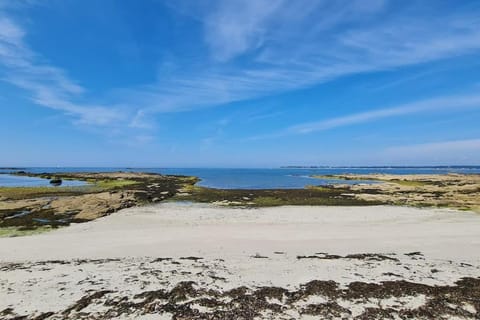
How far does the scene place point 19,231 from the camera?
17.9m

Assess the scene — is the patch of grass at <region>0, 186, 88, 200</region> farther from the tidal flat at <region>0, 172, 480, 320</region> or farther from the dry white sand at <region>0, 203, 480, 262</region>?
the dry white sand at <region>0, 203, 480, 262</region>

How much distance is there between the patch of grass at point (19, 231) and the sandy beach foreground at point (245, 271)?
4.00 feet

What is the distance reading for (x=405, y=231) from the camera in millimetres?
17547

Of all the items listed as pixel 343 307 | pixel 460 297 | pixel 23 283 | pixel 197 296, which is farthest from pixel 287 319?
pixel 23 283

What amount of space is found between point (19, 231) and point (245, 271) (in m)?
14.8

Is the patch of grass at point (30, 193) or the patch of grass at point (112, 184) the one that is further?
the patch of grass at point (112, 184)

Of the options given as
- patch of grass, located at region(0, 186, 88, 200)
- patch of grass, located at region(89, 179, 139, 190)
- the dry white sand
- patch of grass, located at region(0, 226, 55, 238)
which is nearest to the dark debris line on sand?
the dry white sand

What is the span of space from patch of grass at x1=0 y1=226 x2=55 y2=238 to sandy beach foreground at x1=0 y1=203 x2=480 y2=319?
4.00 ft

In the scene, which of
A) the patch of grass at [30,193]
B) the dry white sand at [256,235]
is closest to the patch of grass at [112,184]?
the patch of grass at [30,193]

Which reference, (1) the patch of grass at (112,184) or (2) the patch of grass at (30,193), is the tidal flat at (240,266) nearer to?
(2) the patch of grass at (30,193)

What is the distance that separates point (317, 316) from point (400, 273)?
4.41 meters

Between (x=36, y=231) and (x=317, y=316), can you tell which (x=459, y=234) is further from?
(x=36, y=231)

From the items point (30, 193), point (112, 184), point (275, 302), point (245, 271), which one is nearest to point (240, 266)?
point (245, 271)

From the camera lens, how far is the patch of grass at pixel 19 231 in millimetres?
17203
